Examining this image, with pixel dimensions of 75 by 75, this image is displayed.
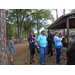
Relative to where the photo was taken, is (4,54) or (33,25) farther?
(33,25)

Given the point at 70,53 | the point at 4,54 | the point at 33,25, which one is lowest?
the point at 4,54

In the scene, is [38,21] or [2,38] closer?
[2,38]

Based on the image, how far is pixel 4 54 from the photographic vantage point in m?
2.39

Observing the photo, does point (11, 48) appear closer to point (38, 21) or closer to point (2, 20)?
point (2, 20)

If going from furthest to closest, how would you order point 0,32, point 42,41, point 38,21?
point 38,21 → point 42,41 → point 0,32

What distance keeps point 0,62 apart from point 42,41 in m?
2.03

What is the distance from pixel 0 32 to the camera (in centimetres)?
226

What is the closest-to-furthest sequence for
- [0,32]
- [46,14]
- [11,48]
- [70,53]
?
[70,53] → [0,32] → [11,48] → [46,14]

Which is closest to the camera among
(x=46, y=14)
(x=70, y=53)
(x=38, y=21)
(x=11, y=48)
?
(x=70, y=53)

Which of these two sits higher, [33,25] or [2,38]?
[33,25]

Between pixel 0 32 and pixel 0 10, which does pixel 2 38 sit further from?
pixel 0 10

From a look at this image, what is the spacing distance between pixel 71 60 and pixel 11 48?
10.9 feet

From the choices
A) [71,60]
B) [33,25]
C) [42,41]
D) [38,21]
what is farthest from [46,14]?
[71,60]

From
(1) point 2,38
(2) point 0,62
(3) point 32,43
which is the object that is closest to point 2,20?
(1) point 2,38
